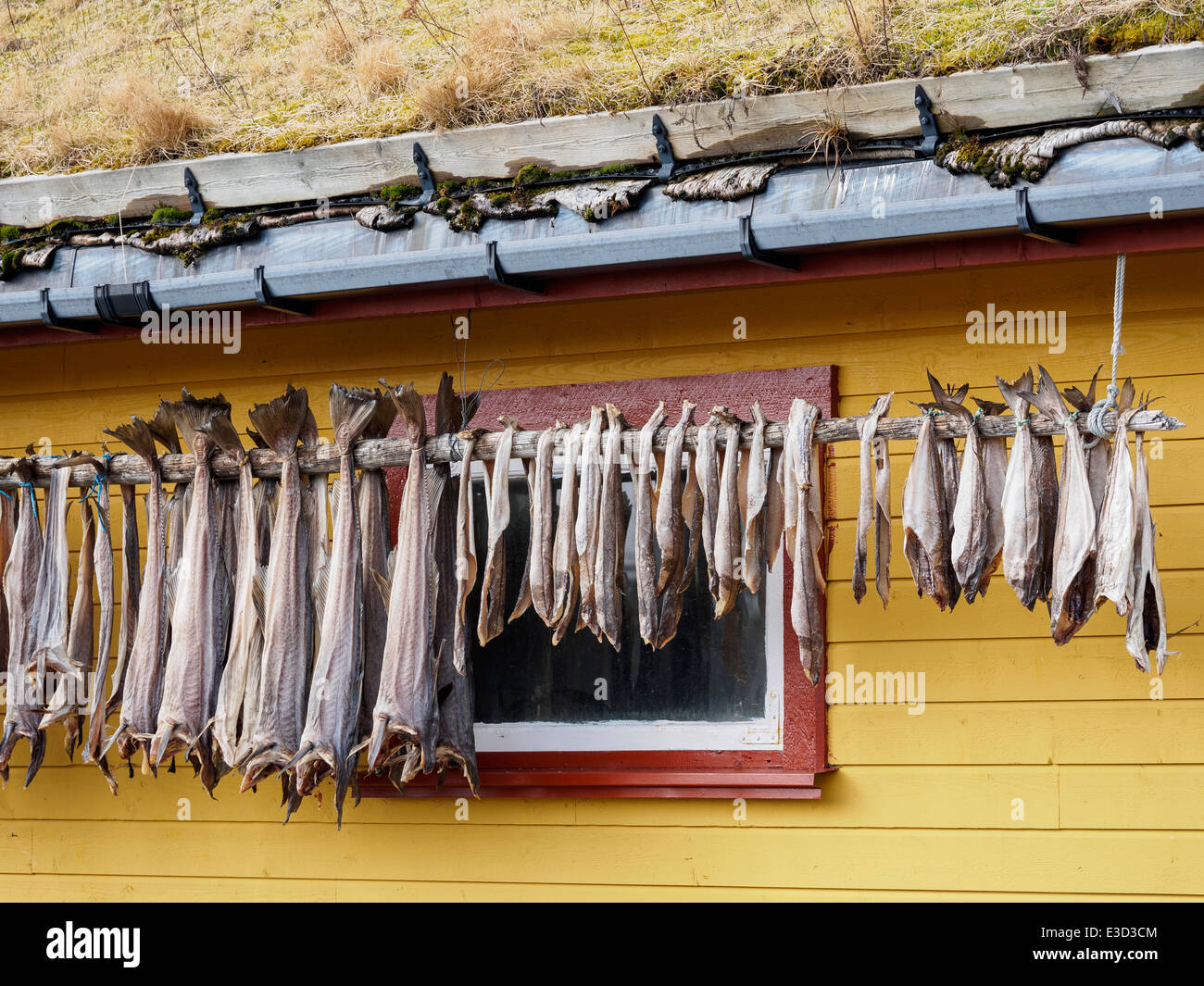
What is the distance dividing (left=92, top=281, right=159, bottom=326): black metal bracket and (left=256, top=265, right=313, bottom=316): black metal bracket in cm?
45

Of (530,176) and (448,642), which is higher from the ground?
(530,176)

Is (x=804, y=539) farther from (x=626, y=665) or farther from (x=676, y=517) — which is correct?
(x=626, y=665)

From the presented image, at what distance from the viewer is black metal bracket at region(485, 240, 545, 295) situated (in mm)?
5074

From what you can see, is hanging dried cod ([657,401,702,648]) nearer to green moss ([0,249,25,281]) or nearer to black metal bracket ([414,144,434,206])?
black metal bracket ([414,144,434,206])

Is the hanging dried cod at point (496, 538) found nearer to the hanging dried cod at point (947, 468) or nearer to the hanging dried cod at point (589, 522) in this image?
the hanging dried cod at point (589, 522)

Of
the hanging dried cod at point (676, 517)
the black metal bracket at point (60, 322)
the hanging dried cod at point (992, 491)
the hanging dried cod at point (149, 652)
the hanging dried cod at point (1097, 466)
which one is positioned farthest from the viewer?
the black metal bracket at point (60, 322)

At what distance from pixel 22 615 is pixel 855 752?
3361 millimetres

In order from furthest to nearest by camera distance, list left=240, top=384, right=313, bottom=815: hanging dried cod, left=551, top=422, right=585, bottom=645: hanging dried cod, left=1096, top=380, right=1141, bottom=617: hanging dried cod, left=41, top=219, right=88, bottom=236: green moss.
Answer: left=41, top=219, right=88, bottom=236: green moss → left=240, top=384, right=313, bottom=815: hanging dried cod → left=551, top=422, right=585, bottom=645: hanging dried cod → left=1096, top=380, right=1141, bottom=617: hanging dried cod

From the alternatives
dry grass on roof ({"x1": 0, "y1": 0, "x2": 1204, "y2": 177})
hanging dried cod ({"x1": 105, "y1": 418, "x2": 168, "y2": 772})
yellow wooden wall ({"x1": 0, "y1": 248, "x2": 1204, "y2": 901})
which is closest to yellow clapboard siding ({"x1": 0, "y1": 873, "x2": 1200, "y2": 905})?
yellow wooden wall ({"x1": 0, "y1": 248, "x2": 1204, "y2": 901})

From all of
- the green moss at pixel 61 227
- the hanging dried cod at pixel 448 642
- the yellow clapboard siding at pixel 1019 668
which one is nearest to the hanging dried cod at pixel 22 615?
the green moss at pixel 61 227

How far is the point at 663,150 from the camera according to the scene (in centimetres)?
522

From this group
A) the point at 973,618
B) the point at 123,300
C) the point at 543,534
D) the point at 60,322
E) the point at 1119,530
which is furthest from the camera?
the point at 60,322

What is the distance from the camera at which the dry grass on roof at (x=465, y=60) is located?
16.6ft

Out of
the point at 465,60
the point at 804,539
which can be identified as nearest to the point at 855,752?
the point at 804,539
